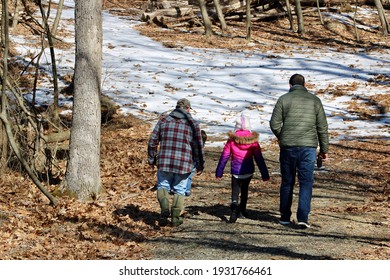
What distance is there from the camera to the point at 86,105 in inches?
429

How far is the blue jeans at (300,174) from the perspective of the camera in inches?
357

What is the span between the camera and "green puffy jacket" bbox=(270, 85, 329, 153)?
9.01 metres

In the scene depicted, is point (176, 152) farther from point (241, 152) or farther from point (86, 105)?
point (86, 105)

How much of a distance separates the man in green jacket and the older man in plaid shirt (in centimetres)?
117

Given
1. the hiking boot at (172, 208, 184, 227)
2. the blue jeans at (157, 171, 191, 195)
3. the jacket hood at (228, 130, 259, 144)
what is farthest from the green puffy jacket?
the hiking boot at (172, 208, 184, 227)

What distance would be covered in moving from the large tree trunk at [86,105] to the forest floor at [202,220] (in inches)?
13.5

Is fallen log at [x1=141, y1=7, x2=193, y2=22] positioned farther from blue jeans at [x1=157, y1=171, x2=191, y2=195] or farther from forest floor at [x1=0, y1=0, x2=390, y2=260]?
blue jeans at [x1=157, y1=171, x2=191, y2=195]

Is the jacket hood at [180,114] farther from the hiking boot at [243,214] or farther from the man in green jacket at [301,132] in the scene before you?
the hiking boot at [243,214]

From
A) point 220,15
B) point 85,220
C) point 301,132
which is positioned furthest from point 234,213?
point 220,15

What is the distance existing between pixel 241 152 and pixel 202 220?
4.07ft

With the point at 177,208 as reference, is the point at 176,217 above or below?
below

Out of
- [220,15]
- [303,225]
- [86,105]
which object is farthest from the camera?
[220,15]

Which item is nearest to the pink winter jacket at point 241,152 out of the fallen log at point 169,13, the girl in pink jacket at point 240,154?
the girl in pink jacket at point 240,154
